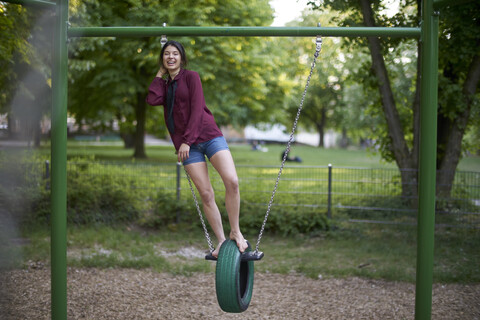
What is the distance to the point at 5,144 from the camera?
7227 mm

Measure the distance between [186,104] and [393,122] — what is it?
5245 mm

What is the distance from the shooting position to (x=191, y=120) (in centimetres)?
336

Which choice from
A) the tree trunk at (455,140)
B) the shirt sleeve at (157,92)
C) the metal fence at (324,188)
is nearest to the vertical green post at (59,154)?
the shirt sleeve at (157,92)

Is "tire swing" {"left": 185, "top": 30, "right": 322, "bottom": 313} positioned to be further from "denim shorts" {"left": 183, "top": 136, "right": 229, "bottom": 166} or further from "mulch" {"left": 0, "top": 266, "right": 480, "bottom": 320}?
"mulch" {"left": 0, "top": 266, "right": 480, "bottom": 320}

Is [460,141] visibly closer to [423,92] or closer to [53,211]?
[423,92]

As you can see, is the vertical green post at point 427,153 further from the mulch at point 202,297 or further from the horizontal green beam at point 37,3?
the horizontal green beam at point 37,3

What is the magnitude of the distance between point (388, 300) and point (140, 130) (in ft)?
48.8

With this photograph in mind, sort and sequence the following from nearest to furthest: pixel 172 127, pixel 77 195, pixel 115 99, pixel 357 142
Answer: pixel 172 127
pixel 77 195
pixel 115 99
pixel 357 142

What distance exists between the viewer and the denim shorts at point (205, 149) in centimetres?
341

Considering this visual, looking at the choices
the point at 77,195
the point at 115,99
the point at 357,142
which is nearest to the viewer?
the point at 77,195

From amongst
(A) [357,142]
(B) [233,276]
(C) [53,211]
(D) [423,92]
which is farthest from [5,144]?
(A) [357,142]

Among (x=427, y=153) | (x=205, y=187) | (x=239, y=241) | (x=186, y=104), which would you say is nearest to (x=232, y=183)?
(x=205, y=187)

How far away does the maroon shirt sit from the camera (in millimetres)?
3389

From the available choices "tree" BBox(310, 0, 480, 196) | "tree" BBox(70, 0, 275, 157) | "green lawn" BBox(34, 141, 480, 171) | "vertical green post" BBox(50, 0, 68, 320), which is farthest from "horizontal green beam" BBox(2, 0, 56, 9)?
"green lawn" BBox(34, 141, 480, 171)
